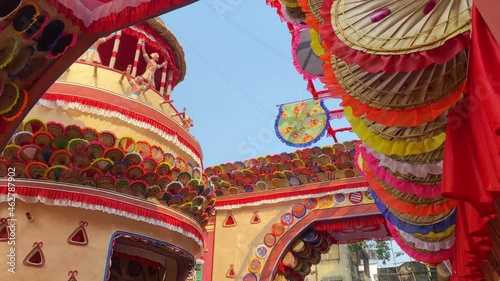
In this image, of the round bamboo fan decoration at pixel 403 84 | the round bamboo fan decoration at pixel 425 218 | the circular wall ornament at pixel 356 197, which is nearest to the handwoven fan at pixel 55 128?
the round bamboo fan decoration at pixel 403 84

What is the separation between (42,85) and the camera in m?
4.01

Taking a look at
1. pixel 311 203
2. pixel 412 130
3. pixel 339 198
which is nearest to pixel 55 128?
pixel 412 130

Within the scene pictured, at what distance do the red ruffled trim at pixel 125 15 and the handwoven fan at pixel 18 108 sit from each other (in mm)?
728

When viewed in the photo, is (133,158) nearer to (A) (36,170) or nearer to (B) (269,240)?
(A) (36,170)

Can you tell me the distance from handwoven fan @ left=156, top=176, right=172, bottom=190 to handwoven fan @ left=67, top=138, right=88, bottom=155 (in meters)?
1.22

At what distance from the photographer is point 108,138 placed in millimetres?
6438

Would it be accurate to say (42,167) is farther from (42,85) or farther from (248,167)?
(248,167)

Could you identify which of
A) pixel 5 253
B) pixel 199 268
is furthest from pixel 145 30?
pixel 199 268

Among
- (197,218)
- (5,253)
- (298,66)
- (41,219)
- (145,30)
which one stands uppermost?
(145,30)

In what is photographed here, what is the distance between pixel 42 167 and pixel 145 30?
3888 mm

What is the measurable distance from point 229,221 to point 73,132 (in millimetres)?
6213

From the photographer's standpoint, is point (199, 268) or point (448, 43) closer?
point (448, 43)

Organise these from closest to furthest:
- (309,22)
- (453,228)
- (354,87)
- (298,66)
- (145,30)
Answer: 1. (354,87)
2. (309,22)
3. (453,228)
4. (298,66)
5. (145,30)

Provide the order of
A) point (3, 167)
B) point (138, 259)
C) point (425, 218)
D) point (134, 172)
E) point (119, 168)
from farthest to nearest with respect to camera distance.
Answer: point (138, 259) → point (134, 172) → point (119, 168) → point (3, 167) → point (425, 218)
